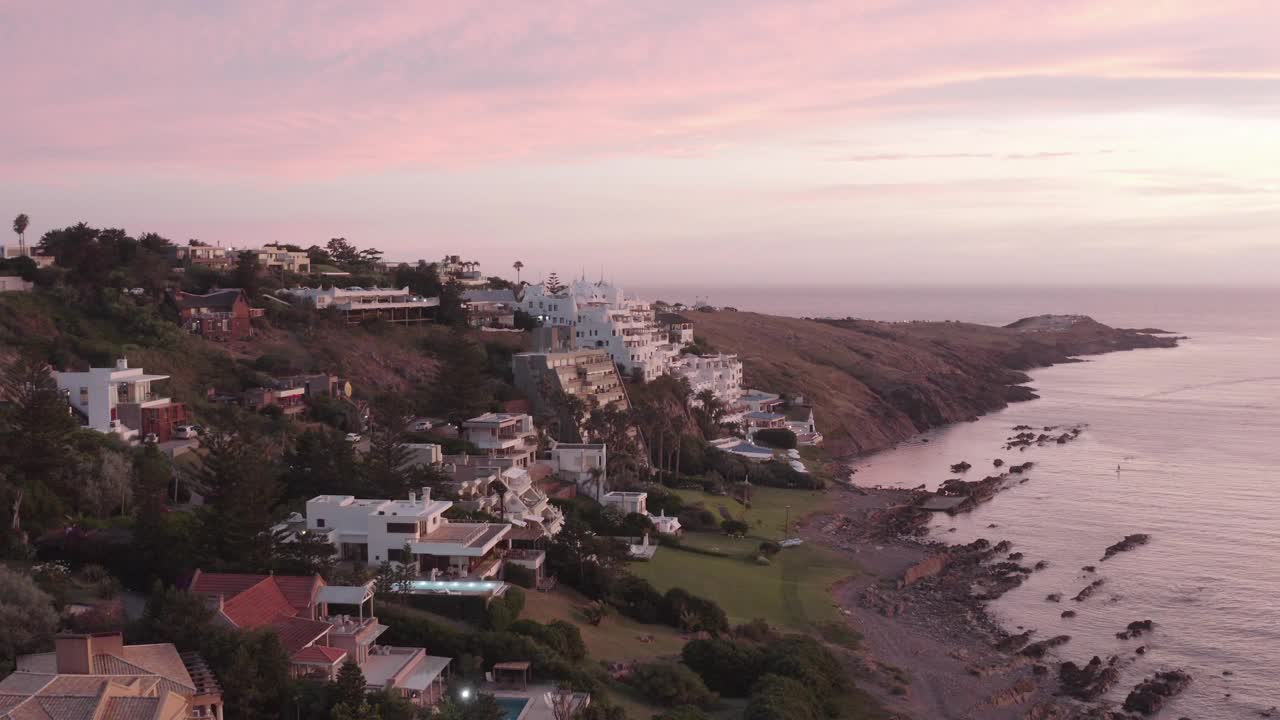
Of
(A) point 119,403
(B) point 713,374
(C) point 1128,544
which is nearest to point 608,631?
(A) point 119,403

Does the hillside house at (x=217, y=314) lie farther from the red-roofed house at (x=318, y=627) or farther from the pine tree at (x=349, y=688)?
the pine tree at (x=349, y=688)

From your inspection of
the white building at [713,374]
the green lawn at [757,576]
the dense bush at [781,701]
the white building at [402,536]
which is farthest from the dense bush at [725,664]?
the white building at [713,374]

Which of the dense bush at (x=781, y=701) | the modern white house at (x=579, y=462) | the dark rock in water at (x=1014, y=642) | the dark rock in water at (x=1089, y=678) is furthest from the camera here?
the modern white house at (x=579, y=462)

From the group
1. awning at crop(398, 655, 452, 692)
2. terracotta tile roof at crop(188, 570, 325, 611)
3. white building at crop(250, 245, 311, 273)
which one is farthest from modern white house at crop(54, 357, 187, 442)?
white building at crop(250, 245, 311, 273)

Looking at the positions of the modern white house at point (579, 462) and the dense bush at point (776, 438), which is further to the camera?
the dense bush at point (776, 438)

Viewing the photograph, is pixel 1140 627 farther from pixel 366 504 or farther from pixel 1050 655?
pixel 366 504

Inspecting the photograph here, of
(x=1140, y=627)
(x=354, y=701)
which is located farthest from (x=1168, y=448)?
(x=354, y=701)

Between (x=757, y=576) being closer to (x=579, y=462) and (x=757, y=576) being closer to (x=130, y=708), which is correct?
(x=579, y=462)
